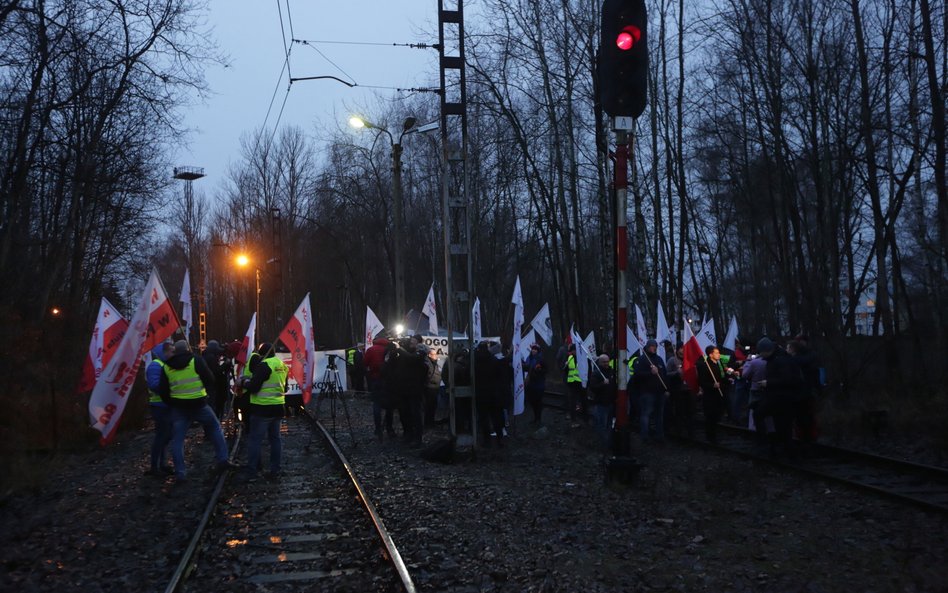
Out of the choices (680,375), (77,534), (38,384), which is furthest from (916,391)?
(38,384)

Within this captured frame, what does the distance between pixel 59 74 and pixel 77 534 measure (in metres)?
13.3

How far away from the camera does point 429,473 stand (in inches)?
512

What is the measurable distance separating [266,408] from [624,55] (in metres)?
6.98

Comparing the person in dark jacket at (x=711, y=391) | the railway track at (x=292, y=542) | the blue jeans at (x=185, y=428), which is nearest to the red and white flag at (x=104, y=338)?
the blue jeans at (x=185, y=428)

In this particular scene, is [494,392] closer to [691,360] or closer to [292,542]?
[691,360]

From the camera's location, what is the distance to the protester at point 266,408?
493 inches

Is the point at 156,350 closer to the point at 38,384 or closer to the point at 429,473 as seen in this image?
the point at 429,473

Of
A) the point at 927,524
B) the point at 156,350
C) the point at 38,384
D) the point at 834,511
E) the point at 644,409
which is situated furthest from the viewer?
the point at 38,384

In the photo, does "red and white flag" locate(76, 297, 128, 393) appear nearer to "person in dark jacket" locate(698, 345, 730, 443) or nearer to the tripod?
the tripod

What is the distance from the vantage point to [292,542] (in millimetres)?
8531

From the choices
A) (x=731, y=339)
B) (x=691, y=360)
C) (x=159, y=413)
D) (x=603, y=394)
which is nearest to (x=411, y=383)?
(x=603, y=394)

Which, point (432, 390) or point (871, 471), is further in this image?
point (432, 390)

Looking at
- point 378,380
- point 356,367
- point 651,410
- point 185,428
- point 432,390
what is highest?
point 356,367

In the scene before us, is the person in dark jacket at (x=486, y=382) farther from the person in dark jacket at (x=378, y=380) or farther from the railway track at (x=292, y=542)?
the railway track at (x=292, y=542)
